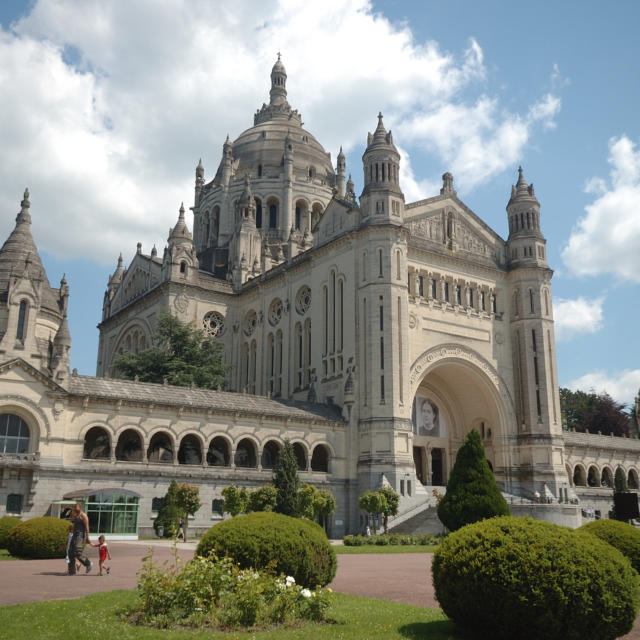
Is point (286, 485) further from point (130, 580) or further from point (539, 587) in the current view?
point (539, 587)

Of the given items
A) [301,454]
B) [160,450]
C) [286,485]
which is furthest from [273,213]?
[286,485]

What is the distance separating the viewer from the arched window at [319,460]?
51.1 meters

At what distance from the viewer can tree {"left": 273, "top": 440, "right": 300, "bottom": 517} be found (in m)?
35.8

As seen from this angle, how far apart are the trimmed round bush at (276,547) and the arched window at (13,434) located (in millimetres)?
26039

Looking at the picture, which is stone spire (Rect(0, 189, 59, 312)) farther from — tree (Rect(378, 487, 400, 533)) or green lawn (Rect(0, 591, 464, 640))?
Answer: green lawn (Rect(0, 591, 464, 640))

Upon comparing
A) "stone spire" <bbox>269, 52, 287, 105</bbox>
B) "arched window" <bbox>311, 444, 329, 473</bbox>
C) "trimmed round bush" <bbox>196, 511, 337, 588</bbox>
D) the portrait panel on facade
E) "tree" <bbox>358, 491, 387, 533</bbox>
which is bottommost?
"trimmed round bush" <bbox>196, 511, 337, 588</bbox>

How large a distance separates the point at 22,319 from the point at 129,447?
39.6 feet

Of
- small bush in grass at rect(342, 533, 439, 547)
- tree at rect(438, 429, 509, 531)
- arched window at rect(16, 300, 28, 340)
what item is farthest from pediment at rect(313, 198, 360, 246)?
tree at rect(438, 429, 509, 531)

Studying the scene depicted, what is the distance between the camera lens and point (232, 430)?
151 ft

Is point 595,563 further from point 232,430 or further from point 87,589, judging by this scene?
point 232,430

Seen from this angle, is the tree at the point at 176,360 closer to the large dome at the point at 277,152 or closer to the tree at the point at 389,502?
the tree at the point at 389,502

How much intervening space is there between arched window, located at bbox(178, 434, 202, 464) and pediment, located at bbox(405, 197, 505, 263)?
2282 centimetres

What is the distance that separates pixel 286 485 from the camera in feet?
119

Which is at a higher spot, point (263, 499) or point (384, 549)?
point (263, 499)
